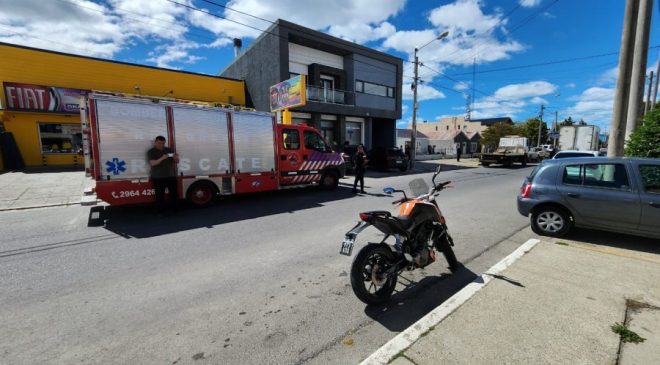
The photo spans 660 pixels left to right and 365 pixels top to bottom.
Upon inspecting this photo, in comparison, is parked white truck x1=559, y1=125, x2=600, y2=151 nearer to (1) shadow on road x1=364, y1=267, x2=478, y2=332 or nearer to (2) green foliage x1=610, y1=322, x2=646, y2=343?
(1) shadow on road x1=364, y1=267, x2=478, y2=332

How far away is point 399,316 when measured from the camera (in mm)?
3012

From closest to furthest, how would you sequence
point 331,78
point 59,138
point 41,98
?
point 41,98 → point 59,138 → point 331,78

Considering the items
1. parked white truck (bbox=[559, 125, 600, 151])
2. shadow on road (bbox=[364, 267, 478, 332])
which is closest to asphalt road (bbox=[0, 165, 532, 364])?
shadow on road (bbox=[364, 267, 478, 332])

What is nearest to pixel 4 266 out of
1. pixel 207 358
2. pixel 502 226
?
pixel 207 358

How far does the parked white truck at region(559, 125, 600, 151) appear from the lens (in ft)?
76.3

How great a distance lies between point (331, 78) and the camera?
73.5 feet

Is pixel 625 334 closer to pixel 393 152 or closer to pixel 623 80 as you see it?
pixel 623 80

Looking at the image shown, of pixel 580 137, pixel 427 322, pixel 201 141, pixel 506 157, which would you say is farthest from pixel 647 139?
pixel 580 137

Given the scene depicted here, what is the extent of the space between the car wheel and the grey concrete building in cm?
1553

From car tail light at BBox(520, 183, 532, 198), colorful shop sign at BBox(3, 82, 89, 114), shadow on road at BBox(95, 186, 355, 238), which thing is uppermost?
colorful shop sign at BBox(3, 82, 89, 114)

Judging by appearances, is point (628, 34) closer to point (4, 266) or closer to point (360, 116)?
point (4, 266)

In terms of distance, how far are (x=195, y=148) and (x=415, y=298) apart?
22.2ft

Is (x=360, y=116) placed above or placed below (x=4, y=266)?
above

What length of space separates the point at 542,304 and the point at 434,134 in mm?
58811
